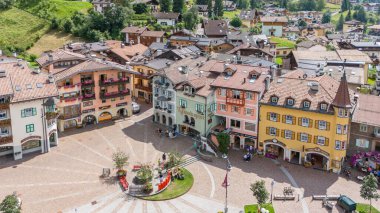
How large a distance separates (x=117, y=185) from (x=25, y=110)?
1785cm

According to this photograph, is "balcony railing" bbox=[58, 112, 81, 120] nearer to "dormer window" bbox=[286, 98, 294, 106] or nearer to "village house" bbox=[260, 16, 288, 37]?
"dormer window" bbox=[286, 98, 294, 106]

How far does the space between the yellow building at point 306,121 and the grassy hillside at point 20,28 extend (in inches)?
3452

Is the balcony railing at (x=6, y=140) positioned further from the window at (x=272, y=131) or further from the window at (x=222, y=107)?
the window at (x=272, y=131)

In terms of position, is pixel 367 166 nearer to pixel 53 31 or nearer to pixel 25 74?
pixel 25 74

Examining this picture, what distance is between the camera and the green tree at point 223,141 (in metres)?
59.8

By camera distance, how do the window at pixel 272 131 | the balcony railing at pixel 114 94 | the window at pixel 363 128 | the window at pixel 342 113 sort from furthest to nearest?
the balcony railing at pixel 114 94, the window at pixel 272 131, the window at pixel 363 128, the window at pixel 342 113

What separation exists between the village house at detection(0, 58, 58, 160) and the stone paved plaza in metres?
2.06

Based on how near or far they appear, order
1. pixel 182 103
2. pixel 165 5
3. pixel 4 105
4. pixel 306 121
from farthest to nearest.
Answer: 1. pixel 165 5
2. pixel 182 103
3. pixel 306 121
4. pixel 4 105

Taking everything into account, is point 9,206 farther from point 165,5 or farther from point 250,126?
point 165,5

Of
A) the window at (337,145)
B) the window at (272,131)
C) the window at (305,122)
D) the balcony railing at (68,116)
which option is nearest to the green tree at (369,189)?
the window at (337,145)

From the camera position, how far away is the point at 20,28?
13425 centimetres

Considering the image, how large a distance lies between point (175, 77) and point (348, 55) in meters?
54.8

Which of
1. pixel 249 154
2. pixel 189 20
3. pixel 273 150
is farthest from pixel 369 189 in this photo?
pixel 189 20

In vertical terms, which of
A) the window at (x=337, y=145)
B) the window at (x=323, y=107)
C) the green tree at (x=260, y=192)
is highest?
the window at (x=323, y=107)
